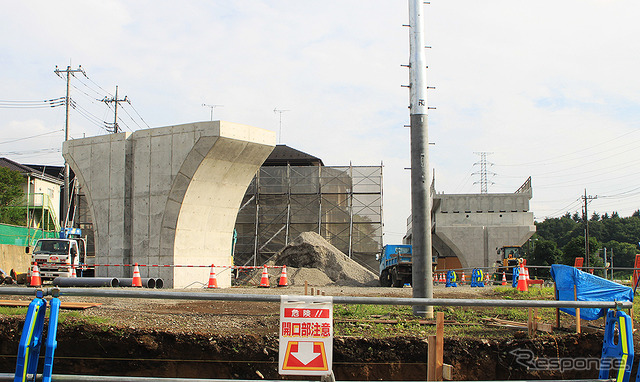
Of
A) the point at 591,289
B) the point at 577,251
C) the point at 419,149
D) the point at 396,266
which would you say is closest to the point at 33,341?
the point at 419,149

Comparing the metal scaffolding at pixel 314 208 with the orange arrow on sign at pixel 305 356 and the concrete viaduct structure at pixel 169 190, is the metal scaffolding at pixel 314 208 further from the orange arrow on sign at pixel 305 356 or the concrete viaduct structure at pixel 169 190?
the orange arrow on sign at pixel 305 356

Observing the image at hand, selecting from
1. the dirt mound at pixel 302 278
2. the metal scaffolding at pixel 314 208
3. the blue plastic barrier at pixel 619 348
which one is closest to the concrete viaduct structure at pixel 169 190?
the dirt mound at pixel 302 278

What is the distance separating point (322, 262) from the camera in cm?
3120

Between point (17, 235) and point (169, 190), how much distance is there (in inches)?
799

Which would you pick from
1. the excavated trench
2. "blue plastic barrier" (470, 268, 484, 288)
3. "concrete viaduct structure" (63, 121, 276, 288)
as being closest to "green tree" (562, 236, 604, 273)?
"blue plastic barrier" (470, 268, 484, 288)

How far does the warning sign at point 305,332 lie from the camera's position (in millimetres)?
4375

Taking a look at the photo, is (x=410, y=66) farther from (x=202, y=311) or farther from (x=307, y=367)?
(x=307, y=367)

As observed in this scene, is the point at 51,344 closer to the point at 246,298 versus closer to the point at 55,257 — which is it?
the point at 246,298

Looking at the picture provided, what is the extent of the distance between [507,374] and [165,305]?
7.70 metres

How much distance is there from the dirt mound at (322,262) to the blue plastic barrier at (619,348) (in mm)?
23737

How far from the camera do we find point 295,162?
174 feet

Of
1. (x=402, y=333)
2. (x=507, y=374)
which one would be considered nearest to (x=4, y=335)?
(x=402, y=333)

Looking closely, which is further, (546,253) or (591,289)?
(546,253)

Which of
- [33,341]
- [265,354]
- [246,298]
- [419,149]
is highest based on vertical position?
[419,149]
